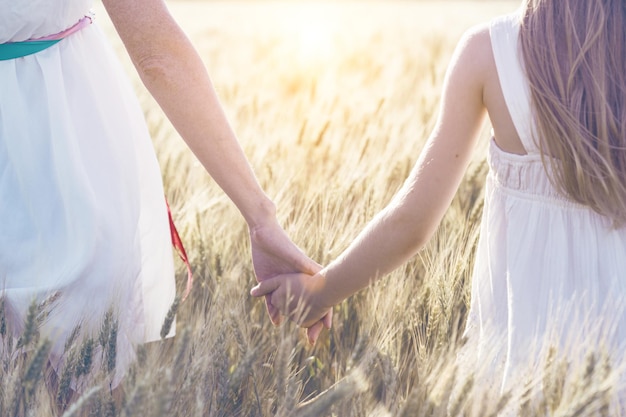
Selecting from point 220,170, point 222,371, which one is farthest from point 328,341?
point 222,371

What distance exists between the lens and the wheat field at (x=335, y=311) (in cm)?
103

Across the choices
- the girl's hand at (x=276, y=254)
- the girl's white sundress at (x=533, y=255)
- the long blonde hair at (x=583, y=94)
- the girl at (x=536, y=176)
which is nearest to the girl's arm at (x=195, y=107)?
the girl's hand at (x=276, y=254)

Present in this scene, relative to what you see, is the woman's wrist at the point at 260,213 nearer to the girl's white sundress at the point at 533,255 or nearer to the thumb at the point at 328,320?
the thumb at the point at 328,320

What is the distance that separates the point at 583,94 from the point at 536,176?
0.15 metres

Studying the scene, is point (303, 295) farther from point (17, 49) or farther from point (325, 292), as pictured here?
point (17, 49)

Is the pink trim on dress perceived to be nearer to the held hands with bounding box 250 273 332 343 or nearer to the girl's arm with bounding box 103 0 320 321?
the girl's arm with bounding box 103 0 320 321

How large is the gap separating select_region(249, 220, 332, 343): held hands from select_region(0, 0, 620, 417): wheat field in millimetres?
49

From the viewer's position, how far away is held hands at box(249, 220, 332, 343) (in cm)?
160

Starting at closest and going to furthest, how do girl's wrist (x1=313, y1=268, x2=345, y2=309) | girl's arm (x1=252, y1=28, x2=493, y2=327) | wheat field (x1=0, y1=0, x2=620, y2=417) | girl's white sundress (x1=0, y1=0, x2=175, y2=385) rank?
1. wheat field (x1=0, y1=0, x2=620, y2=417)
2. girl's white sundress (x1=0, y1=0, x2=175, y2=385)
3. girl's arm (x1=252, y1=28, x2=493, y2=327)
4. girl's wrist (x1=313, y1=268, x2=345, y2=309)

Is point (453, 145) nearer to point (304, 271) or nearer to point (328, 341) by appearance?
point (304, 271)

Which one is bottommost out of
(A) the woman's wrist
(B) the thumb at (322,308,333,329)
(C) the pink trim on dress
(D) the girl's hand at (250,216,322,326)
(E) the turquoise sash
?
(B) the thumb at (322,308,333,329)

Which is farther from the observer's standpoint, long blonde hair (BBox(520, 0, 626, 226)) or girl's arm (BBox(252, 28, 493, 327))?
girl's arm (BBox(252, 28, 493, 327))

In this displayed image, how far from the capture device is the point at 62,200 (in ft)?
4.14

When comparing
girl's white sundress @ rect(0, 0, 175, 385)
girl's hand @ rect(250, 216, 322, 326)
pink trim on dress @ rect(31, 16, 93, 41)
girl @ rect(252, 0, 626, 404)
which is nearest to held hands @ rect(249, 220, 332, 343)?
girl's hand @ rect(250, 216, 322, 326)
